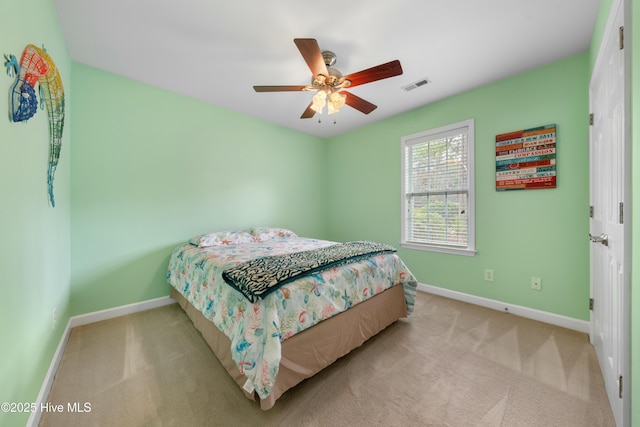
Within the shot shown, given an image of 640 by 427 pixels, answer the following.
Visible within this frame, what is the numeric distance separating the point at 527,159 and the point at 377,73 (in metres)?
1.81

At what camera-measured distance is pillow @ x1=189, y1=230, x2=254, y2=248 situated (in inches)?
103

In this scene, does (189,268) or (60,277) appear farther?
(189,268)

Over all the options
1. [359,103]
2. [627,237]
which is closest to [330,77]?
[359,103]

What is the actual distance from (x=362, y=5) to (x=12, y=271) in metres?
2.39

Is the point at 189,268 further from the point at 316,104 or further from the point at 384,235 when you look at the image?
the point at 384,235

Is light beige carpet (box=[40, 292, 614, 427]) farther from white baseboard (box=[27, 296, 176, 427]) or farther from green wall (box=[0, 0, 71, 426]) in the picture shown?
green wall (box=[0, 0, 71, 426])

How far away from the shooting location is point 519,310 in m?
2.39

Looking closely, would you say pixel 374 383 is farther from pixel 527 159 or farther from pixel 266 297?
pixel 527 159

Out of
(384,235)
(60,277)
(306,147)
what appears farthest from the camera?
(306,147)

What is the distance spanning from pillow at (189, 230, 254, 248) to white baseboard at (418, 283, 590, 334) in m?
2.46

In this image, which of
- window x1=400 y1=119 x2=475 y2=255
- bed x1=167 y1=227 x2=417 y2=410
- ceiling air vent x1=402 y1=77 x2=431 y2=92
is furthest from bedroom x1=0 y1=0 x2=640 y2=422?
bed x1=167 y1=227 x2=417 y2=410

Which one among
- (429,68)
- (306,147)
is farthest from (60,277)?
(429,68)

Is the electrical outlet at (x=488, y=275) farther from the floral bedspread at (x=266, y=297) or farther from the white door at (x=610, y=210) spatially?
the floral bedspread at (x=266, y=297)

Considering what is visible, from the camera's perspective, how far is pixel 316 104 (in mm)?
2031
